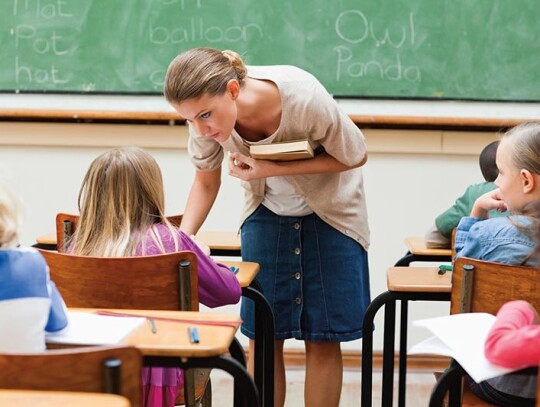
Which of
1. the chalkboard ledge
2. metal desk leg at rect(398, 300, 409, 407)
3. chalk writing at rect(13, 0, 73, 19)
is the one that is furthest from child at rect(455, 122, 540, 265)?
chalk writing at rect(13, 0, 73, 19)

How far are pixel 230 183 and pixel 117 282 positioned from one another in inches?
74.6

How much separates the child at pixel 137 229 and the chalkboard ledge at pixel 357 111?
1508mm

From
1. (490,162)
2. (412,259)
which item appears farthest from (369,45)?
(412,259)

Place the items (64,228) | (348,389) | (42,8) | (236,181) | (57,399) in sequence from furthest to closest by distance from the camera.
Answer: (236,181) → (42,8) → (348,389) → (64,228) → (57,399)

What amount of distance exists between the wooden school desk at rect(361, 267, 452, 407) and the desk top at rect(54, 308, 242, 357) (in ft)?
2.29

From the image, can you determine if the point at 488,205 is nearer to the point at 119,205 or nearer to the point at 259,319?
the point at 259,319

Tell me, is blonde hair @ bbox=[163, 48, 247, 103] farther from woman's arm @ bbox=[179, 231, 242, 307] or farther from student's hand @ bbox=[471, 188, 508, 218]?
student's hand @ bbox=[471, 188, 508, 218]

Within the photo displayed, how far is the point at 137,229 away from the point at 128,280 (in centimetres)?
25

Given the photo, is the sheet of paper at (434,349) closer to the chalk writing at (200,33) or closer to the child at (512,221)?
the child at (512,221)

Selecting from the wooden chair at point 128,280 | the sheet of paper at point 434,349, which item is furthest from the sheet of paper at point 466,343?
the wooden chair at point 128,280

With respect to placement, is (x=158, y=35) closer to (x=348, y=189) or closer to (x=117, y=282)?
(x=348, y=189)

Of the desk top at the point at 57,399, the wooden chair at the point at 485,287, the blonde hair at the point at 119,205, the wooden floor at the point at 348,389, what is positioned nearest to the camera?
the desk top at the point at 57,399

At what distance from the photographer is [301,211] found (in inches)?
105

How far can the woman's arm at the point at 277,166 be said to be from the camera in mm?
2482
